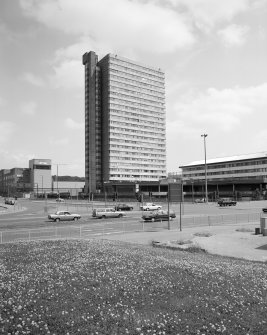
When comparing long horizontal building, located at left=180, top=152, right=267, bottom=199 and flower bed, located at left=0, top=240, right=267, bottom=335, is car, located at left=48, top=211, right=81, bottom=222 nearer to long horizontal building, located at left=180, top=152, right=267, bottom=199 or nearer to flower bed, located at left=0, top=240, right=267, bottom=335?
flower bed, located at left=0, top=240, right=267, bottom=335

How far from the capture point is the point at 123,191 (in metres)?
173

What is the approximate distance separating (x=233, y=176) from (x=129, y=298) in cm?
16155

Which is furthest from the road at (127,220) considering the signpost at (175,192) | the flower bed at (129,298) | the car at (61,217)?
the flower bed at (129,298)

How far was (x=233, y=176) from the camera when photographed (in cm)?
→ 16400

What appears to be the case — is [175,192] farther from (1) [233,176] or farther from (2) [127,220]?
(1) [233,176]

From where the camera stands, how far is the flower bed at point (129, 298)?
762 centimetres

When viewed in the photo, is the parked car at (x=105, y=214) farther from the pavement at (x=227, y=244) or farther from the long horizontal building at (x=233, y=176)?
the long horizontal building at (x=233, y=176)

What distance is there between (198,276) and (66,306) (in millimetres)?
5138

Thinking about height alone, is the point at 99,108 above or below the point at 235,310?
above

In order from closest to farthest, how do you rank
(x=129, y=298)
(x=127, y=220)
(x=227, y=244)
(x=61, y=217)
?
(x=129, y=298) < (x=227, y=244) < (x=127, y=220) < (x=61, y=217)

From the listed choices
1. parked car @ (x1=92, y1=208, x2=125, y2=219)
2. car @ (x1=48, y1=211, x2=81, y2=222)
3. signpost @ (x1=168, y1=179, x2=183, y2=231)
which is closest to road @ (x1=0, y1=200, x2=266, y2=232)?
car @ (x1=48, y1=211, x2=81, y2=222)

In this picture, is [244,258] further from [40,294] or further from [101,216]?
[101,216]

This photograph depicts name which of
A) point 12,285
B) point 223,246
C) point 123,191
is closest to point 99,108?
point 123,191

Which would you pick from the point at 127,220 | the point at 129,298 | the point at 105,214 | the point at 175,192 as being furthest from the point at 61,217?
the point at 129,298
